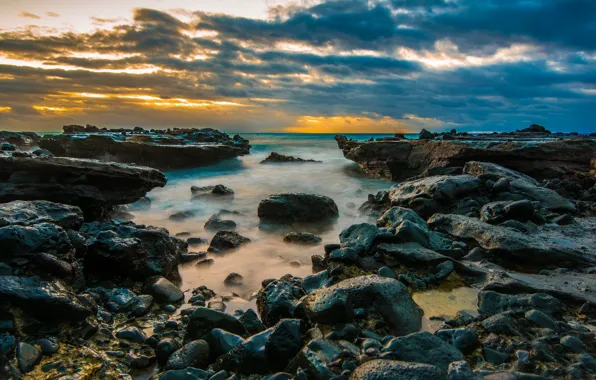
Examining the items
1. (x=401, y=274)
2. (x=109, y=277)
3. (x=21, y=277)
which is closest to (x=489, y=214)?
(x=401, y=274)

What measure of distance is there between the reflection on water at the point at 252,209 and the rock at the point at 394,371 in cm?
258

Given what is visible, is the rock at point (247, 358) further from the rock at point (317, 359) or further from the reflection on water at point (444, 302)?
the reflection on water at point (444, 302)

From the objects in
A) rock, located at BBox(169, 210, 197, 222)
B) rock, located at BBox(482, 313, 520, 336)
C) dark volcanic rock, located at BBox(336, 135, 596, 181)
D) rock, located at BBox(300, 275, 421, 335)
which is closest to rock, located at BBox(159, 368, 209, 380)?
rock, located at BBox(300, 275, 421, 335)

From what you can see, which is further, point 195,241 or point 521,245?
point 195,241

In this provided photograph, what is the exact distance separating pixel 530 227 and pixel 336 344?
16.9ft

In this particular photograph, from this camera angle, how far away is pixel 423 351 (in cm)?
259

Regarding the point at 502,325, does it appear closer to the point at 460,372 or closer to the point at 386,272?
the point at 460,372

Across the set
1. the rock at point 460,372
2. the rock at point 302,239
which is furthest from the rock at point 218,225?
the rock at point 460,372

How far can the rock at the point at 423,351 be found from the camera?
8.32 feet

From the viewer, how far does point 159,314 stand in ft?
14.1

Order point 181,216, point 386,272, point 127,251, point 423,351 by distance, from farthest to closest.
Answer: point 181,216, point 127,251, point 386,272, point 423,351

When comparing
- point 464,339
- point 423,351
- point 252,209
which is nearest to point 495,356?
point 464,339

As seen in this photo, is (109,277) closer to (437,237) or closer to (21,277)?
(21,277)

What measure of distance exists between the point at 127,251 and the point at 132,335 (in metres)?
1.76
